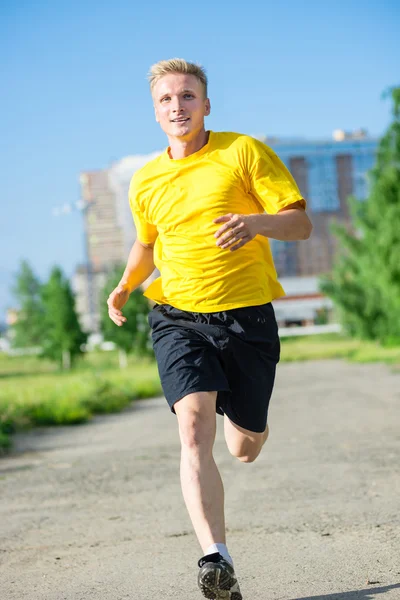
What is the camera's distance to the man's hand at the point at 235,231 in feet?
12.5

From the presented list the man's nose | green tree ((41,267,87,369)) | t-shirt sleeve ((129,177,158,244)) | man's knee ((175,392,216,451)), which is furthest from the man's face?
green tree ((41,267,87,369))

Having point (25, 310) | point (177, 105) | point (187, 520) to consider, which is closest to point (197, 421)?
point (177, 105)

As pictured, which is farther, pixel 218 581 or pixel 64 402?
pixel 64 402

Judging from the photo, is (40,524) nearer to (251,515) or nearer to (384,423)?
(251,515)

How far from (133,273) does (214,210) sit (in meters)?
0.77

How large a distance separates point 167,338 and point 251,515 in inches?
72.5

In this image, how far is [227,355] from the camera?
419 cm

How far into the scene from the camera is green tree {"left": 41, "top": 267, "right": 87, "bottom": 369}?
63094 mm

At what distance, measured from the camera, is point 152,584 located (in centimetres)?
414

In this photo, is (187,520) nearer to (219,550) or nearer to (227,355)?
(227,355)

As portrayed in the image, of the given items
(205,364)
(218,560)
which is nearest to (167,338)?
(205,364)

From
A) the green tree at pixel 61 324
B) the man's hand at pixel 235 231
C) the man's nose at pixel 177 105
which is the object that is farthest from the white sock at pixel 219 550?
the green tree at pixel 61 324

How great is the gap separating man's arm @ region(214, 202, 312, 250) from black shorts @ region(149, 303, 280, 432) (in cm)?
39

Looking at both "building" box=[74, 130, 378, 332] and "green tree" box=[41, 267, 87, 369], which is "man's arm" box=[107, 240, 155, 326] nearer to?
"green tree" box=[41, 267, 87, 369]
